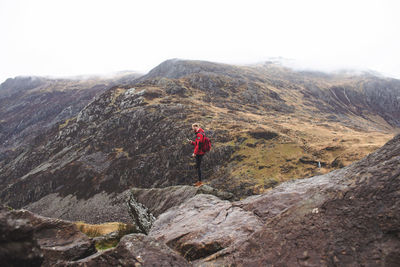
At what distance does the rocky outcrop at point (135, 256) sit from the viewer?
584 cm

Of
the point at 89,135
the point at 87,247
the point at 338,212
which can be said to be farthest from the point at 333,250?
the point at 89,135

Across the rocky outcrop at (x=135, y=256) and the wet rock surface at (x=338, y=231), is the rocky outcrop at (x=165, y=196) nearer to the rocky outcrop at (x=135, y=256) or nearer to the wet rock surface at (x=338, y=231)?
the wet rock surface at (x=338, y=231)

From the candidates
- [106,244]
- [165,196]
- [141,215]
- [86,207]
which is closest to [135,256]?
[106,244]

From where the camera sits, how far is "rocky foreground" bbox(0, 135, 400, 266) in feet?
15.7

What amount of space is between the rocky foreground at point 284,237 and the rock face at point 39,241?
0.05 feet

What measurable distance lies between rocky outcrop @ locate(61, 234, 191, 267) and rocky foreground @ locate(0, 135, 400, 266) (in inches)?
1.0

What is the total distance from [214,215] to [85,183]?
224ft

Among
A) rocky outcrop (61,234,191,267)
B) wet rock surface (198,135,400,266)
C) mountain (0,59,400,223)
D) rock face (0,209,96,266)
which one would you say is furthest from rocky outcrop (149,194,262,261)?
mountain (0,59,400,223)

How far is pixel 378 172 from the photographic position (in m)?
6.17

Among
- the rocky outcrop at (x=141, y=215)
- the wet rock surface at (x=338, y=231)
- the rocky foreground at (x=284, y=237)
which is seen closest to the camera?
the rocky foreground at (x=284, y=237)

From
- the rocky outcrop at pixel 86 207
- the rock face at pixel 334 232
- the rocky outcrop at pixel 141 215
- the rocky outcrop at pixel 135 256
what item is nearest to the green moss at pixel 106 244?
the rocky outcrop at pixel 141 215

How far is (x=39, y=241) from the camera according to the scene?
28.1 ft

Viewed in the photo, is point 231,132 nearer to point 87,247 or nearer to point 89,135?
point 87,247

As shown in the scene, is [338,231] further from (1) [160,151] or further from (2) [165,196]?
(1) [160,151]
